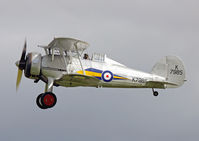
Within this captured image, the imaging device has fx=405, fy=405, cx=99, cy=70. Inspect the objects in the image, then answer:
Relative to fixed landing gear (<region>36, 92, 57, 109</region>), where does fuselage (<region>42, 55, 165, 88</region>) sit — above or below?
above

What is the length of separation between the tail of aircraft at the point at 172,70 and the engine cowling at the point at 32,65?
5365 millimetres

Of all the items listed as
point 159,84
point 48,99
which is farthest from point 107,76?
point 48,99

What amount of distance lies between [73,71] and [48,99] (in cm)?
157

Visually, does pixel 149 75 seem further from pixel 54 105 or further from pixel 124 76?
pixel 54 105

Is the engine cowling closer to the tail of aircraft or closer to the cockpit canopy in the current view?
the cockpit canopy

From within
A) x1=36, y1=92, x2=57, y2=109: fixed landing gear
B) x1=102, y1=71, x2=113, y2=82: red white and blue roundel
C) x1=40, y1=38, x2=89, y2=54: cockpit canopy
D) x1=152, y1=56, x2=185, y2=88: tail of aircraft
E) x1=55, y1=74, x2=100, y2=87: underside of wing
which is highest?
x1=40, y1=38, x2=89, y2=54: cockpit canopy

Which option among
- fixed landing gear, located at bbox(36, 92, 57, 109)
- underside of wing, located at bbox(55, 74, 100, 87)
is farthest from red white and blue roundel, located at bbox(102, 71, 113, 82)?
fixed landing gear, located at bbox(36, 92, 57, 109)

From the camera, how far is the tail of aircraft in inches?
703

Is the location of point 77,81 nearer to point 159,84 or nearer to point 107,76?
point 107,76

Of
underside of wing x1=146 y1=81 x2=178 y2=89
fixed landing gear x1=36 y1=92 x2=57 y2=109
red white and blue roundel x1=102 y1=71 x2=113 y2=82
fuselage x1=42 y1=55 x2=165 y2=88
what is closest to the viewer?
fixed landing gear x1=36 y1=92 x2=57 y2=109

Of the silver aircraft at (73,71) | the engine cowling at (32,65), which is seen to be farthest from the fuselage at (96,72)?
the engine cowling at (32,65)

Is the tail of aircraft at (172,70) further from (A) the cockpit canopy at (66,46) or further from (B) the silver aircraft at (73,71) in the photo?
(A) the cockpit canopy at (66,46)

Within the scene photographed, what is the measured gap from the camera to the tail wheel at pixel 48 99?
14.8 m

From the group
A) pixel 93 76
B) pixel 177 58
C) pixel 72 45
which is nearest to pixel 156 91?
pixel 177 58
